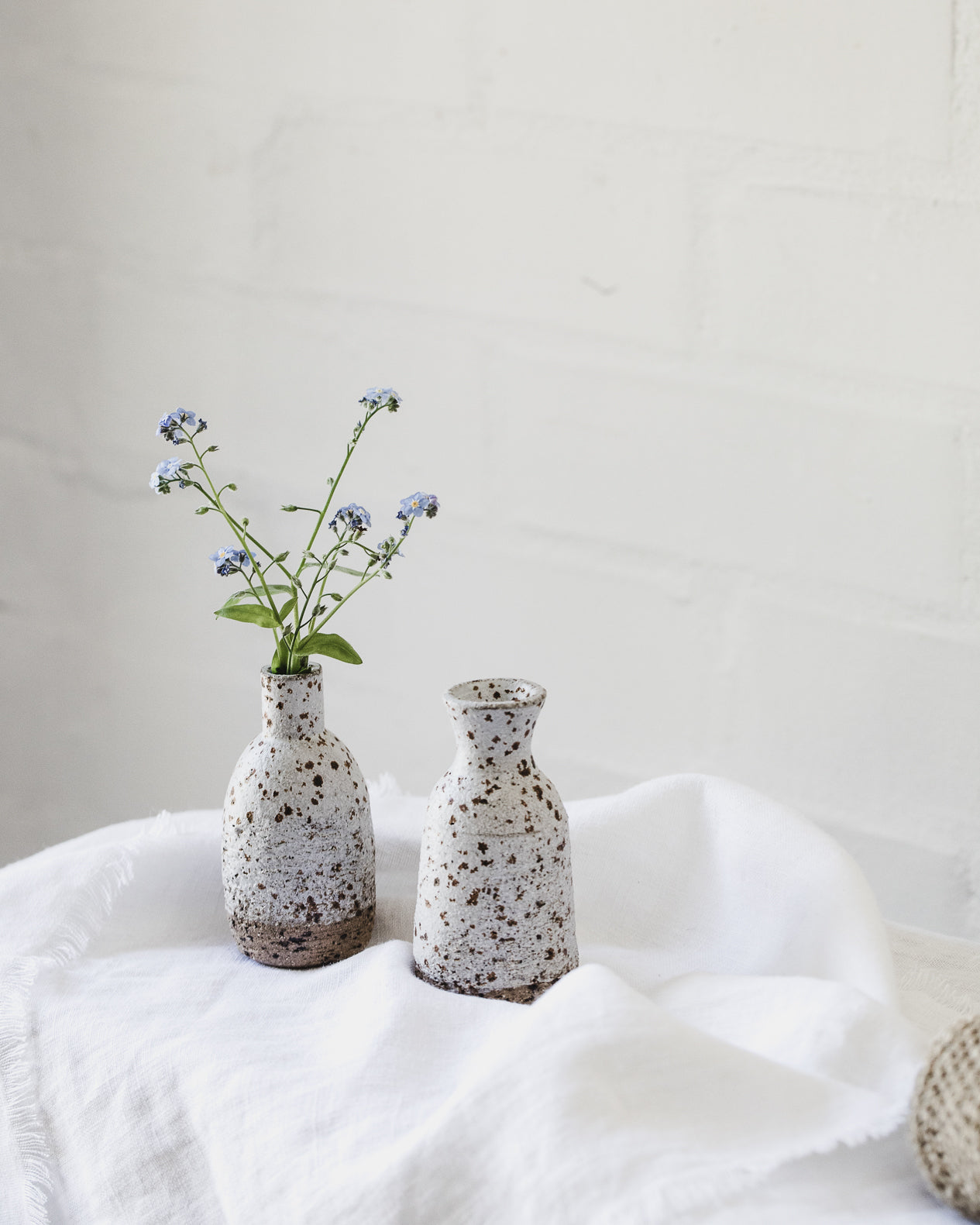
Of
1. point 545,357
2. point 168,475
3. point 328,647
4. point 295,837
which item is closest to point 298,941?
point 295,837

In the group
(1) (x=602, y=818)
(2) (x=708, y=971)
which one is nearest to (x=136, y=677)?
(1) (x=602, y=818)

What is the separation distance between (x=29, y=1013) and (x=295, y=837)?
0.17m

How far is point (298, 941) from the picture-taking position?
29.9 inches

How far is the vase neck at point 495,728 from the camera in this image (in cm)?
69

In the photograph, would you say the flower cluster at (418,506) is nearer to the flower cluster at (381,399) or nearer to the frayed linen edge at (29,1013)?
the flower cluster at (381,399)

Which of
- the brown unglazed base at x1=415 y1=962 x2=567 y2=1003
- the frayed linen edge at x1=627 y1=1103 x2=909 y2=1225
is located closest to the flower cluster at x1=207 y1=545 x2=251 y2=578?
the brown unglazed base at x1=415 y1=962 x2=567 y2=1003

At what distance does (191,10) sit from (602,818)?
939mm

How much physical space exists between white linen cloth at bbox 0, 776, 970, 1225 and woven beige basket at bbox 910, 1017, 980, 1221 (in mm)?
17

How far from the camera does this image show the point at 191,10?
4.29 ft

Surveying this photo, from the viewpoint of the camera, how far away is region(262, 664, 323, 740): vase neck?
747 mm

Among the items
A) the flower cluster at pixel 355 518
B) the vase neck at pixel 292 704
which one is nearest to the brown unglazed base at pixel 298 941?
the vase neck at pixel 292 704

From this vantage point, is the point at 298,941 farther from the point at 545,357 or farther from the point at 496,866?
the point at 545,357

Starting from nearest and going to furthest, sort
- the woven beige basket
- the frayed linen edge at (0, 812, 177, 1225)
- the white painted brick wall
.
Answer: the woven beige basket < the frayed linen edge at (0, 812, 177, 1225) < the white painted brick wall

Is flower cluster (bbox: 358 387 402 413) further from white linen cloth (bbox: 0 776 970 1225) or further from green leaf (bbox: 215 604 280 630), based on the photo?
white linen cloth (bbox: 0 776 970 1225)
